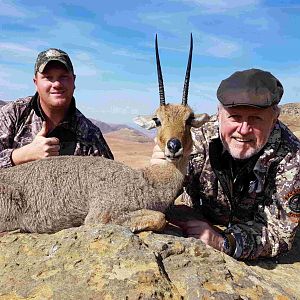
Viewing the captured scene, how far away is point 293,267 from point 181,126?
2902 millimetres

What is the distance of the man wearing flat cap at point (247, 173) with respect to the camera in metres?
6.92

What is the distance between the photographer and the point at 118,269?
4.68 m

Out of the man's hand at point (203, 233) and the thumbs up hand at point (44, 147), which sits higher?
the thumbs up hand at point (44, 147)

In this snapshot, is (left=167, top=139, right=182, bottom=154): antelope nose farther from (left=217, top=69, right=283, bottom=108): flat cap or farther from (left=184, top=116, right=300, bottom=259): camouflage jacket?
(left=184, top=116, right=300, bottom=259): camouflage jacket

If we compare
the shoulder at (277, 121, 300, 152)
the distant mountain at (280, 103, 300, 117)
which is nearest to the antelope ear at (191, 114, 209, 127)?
the shoulder at (277, 121, 300, 152)

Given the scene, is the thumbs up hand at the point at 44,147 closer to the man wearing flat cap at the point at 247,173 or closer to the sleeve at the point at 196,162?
the man wearing flat cap at the point at 247,173

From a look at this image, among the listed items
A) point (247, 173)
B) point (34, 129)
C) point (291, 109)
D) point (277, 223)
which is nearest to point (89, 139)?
point (34, 129)

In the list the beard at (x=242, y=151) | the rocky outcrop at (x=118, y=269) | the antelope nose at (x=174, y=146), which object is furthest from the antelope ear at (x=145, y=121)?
the rocky outcrop at (x=118, y=269)

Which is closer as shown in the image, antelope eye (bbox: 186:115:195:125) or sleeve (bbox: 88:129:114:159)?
antelope eye (bbox: 186:115:195:125)

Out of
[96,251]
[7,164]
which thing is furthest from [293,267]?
[7,164]

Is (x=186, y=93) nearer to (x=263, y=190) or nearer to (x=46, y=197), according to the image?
(x=263, y=190)

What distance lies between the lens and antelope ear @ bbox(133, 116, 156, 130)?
7.80 meters

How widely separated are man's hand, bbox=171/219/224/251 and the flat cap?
74.3 inches

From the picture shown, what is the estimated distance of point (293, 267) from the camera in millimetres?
7438
